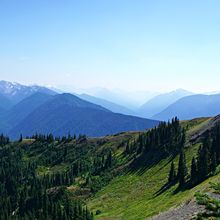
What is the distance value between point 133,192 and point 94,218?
2413cm

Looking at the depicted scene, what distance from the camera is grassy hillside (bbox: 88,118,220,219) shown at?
322 ft

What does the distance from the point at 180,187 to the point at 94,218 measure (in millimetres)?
27669

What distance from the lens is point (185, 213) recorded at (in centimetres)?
5616

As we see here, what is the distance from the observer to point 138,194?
421 feet

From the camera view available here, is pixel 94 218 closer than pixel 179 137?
Yes

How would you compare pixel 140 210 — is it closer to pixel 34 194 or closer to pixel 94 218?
pixel 94 218

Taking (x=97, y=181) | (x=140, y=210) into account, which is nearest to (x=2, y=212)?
(x=97, y=181)

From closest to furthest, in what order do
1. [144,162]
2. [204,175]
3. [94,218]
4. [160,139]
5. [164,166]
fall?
[204,175]
[94,218]
[164,166]
[144,162]
[160,139]

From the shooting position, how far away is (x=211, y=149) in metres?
117

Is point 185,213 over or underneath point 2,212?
over

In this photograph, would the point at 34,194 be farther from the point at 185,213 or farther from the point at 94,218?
the point at 185,213

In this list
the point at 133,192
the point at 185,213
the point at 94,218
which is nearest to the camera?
the point at 185,213

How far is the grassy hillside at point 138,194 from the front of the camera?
322 feet

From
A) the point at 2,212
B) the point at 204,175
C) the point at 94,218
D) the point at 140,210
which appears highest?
the point at 204,175
